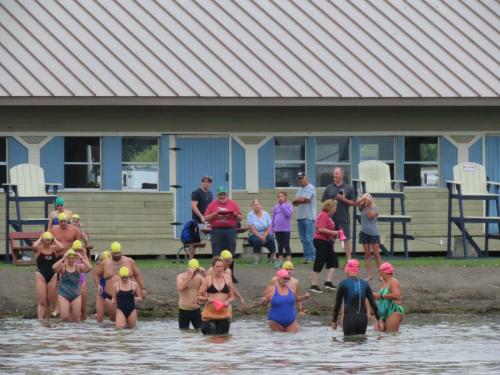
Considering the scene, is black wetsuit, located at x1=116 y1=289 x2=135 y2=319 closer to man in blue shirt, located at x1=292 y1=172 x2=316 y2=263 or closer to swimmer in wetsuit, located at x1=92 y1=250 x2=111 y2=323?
swimmer in wetsuit, located at x1=92 y1=250 x2=111 y2=323

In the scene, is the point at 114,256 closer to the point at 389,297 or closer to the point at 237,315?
the point at 237,315

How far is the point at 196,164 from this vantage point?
35156 millimetres

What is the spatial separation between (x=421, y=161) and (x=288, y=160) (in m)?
3.08

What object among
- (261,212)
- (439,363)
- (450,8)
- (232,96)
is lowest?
(439,363)

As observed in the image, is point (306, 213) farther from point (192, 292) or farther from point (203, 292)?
point (203, 292)

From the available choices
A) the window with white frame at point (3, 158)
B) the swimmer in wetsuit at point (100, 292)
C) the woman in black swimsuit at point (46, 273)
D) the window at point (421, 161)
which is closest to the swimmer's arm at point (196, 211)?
the woman in black swimsuit at point (46, 273)

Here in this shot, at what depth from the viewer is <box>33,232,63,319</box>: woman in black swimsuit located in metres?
28.1

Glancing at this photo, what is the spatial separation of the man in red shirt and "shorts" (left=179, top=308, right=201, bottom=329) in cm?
295

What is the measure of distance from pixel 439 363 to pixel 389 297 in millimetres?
3854

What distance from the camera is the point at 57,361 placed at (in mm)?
22188

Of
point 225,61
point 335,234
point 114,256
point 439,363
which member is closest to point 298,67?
point 225,61

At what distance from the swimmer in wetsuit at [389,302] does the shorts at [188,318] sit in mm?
2986

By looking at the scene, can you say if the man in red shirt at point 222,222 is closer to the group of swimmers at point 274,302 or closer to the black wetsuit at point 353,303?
the group of swimmers at point 274,302

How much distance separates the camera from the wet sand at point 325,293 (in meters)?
29.1
